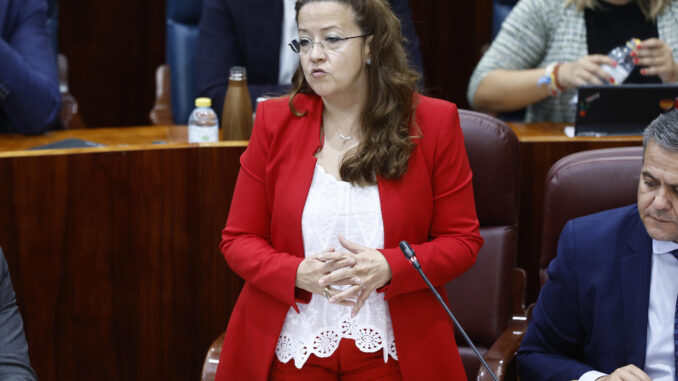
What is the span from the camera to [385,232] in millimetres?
1418

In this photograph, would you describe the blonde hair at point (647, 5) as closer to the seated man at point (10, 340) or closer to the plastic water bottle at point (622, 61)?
the plastic water bottle at point (622, 61)

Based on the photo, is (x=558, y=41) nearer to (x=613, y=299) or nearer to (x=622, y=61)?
(x=622, y=61)

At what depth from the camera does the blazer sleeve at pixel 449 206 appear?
1.43 metres

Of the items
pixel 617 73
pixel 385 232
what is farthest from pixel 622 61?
pixel 385 232

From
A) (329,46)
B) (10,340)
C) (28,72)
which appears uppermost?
(329,46)

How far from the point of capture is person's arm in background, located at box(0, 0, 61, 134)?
2057 mm

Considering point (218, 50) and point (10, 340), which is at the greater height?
point (218, 50)

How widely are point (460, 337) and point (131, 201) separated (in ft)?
2.38

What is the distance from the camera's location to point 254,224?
4.85 feet

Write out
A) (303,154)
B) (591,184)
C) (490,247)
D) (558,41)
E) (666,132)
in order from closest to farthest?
(666,132)
(303,154)
(591,184)
(490,247)
(558,41)

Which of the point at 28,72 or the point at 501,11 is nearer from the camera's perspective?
the point at 28,72

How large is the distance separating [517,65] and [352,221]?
3.61 feet

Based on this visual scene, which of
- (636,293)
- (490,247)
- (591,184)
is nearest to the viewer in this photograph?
(636,293)

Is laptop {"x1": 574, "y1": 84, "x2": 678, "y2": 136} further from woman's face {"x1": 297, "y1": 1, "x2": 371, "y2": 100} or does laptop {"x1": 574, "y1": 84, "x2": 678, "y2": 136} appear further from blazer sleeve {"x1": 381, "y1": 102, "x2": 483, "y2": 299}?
woman's face {"x1": 297, "y1": 1, "x2": 371, "y2": 100}
